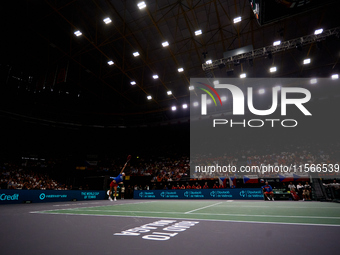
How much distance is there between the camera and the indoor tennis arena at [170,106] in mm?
15219

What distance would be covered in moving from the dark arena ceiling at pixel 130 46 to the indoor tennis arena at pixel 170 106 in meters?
0.13

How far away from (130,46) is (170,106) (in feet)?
39.3

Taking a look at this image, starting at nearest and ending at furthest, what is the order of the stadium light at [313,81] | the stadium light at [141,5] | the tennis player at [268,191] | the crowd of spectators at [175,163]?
the stadium light at [141,5], the tennis player at [268,191], the crowd of spectators at [175,163], the stadium light at [313,81]

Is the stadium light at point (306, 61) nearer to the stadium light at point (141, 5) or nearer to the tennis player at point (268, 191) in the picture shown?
the tennis player at point (268, 191)

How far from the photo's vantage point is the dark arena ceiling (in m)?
15.6

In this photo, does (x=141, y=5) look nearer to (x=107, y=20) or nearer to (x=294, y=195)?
(x=107, y=20)

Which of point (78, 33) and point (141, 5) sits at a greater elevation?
point (141, 5)

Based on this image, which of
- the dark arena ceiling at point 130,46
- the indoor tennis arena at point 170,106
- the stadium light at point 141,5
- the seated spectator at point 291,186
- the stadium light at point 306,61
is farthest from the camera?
the stadium light at point 306,61

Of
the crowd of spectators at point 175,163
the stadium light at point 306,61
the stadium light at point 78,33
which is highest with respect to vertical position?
the stadium light at point 78,33

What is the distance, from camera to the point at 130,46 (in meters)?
19.3

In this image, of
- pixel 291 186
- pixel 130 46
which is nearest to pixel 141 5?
pixel 130 46

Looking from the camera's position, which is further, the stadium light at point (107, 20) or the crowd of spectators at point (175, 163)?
the crowd of spectators at point (175, 163)

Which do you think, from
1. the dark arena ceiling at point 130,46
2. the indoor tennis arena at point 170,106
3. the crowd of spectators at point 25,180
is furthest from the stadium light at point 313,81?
the crowd of spectators at point 25,180

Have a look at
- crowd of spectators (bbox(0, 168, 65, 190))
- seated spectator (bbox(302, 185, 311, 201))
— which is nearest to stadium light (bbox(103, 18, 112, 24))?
crowd of spectators (bbox(0, 168, 65, 190))
